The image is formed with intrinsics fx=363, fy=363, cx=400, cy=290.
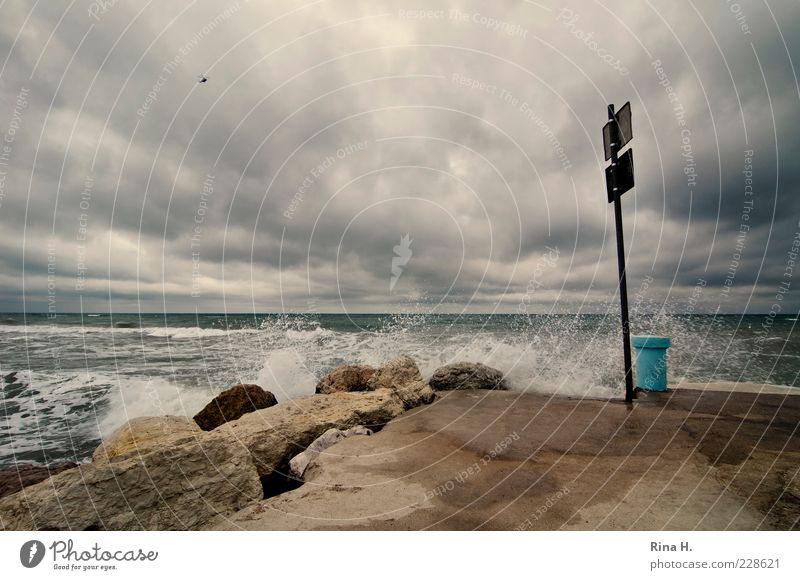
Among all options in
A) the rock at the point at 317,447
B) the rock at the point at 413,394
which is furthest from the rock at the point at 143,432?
the rock at the point at 413,394

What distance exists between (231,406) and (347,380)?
103 inches

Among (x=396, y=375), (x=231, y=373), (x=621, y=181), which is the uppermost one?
(x=621, y=181)

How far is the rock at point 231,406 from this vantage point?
7689 mm

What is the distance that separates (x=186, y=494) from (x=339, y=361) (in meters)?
12.1

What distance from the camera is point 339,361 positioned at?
627 inches

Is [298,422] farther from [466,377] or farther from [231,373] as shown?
[231,373]

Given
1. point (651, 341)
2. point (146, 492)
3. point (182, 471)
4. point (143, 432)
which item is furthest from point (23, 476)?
point (651, 341)

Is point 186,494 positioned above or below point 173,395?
above

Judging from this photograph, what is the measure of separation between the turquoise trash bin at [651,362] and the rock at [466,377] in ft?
9.41

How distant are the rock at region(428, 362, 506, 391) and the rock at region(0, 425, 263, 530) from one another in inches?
203

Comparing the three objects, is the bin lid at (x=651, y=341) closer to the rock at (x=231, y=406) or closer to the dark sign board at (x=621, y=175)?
the dark sign board at (x=621, y=175)

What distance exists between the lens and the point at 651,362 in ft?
24.8
